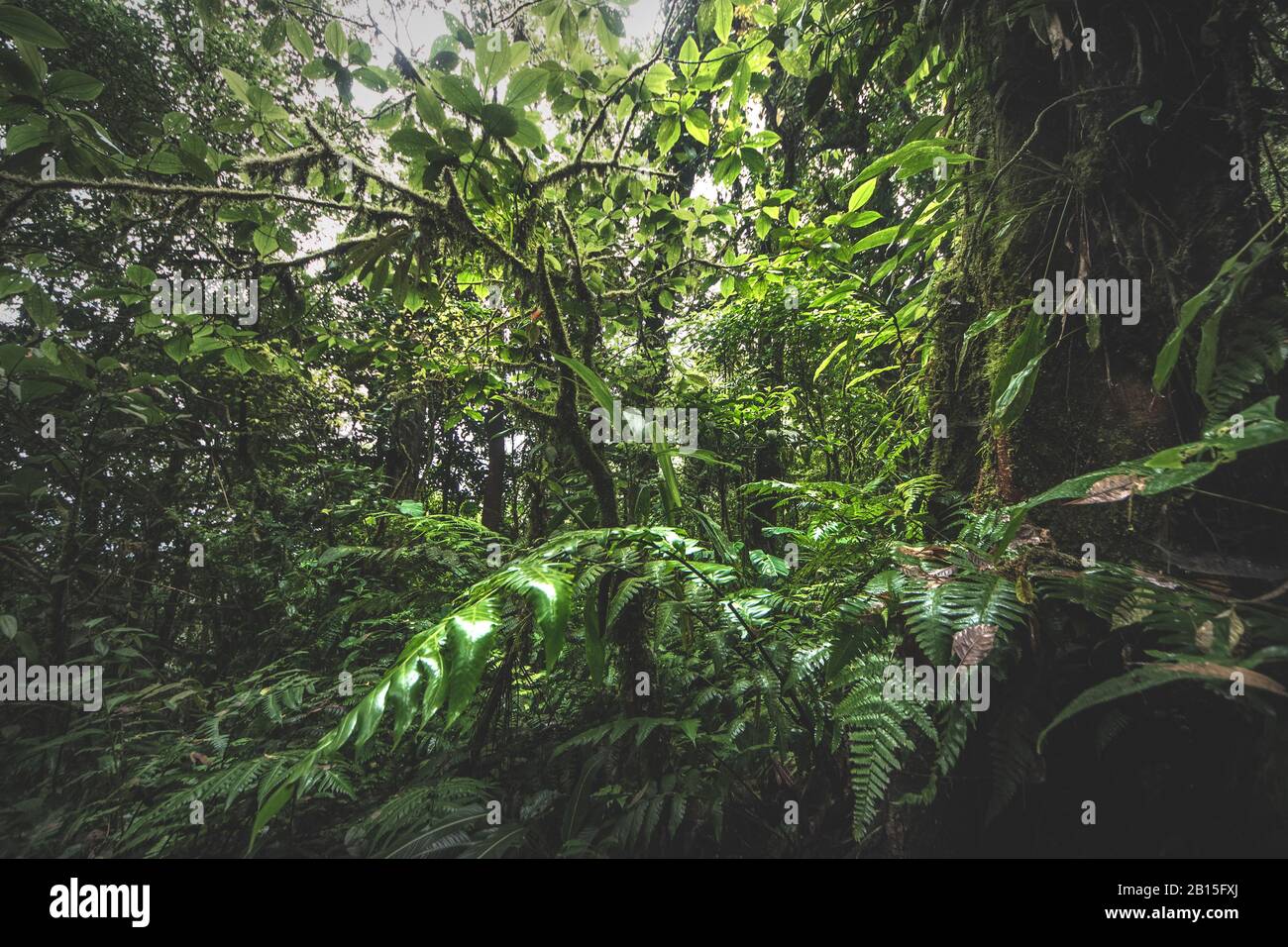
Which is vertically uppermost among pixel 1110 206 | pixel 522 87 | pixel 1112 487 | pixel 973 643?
pixel 522 87

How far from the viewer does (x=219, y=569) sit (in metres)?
3.13

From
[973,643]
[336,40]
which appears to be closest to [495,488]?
[336,40]

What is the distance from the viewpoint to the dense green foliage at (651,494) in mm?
913

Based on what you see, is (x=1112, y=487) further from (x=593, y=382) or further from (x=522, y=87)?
(x=522, y=87)

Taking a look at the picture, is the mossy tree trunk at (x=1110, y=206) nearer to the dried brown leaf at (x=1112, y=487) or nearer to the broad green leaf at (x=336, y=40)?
the dried brown leaf at (x=1112, y=487)

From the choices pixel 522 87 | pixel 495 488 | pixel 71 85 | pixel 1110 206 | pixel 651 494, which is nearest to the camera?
pixel 1110 206

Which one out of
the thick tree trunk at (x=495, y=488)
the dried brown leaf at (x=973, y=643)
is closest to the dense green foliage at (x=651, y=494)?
the dried brown leaf at (x=973, y=643)

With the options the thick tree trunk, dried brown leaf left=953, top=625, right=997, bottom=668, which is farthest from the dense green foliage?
the thick tree trunk

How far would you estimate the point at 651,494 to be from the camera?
185 centimetres

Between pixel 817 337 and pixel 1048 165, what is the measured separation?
129cm

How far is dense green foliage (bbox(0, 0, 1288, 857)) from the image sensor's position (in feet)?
3.00

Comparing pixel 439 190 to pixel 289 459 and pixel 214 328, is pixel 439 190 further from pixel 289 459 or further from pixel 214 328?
pixel 289 459

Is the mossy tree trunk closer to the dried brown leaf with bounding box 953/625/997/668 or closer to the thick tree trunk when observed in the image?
the dried brown leaf with bounding box 953/625/997/668
